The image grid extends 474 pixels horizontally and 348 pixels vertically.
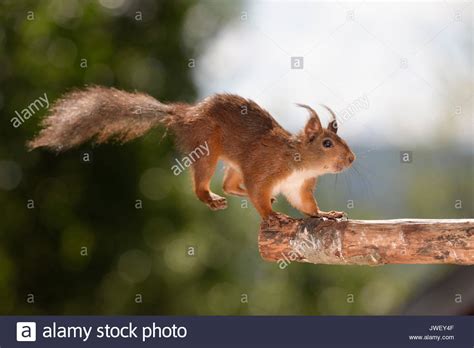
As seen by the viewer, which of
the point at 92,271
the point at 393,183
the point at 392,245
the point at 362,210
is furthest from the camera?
the point at 362,210

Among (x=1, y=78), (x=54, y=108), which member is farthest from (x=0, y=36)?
(x=54, y=108)

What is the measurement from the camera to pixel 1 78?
38.6 ft

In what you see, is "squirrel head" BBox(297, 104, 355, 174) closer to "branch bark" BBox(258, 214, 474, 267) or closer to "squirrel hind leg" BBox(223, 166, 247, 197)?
"branch bark" BBox(258, 214, 474, 267)

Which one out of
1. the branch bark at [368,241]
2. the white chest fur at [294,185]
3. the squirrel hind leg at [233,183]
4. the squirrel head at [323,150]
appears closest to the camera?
the branch bark at [368,241]

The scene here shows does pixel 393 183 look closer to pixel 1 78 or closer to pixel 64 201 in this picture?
pixel 64 201

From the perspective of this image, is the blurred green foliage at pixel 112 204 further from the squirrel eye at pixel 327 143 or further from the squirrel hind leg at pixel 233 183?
the squirrel eye at pixel 327 143

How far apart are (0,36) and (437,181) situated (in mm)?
7762

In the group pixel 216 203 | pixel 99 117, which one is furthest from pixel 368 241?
pixel 99 117

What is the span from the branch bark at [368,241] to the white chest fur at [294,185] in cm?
39

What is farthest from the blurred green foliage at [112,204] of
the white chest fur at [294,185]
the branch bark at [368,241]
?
the branch bark at [368,241]

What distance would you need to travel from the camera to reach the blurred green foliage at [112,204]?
38.2 ft

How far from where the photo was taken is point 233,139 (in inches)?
237

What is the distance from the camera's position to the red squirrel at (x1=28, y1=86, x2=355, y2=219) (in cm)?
593

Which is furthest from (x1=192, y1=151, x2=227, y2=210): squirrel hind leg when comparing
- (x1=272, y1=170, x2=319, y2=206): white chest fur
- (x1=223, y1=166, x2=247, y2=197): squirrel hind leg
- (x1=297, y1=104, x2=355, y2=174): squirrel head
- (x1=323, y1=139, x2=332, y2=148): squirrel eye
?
(x1=323, y1=139, x2=332, y2=148): squirrel eye
